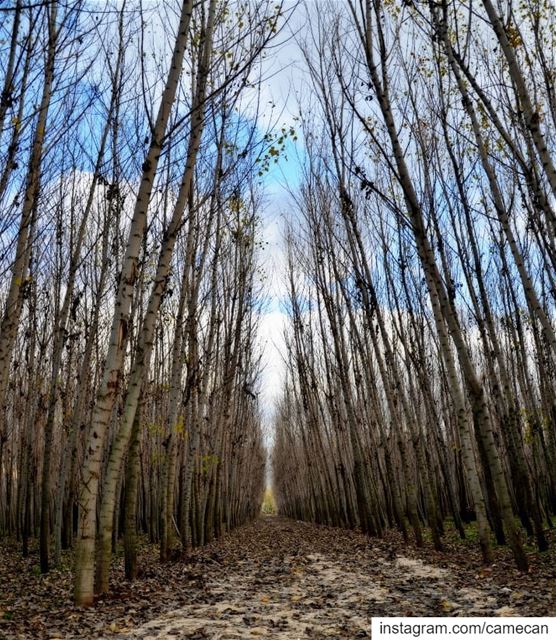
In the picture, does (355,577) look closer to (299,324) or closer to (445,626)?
(445,626)

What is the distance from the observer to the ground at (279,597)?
12.5 feet

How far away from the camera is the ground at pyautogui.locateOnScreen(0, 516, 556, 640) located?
3.80 metres

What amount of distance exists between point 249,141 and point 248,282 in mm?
7280

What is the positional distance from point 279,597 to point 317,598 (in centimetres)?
40

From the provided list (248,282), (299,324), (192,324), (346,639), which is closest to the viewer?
(346,639)

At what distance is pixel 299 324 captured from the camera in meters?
17.9

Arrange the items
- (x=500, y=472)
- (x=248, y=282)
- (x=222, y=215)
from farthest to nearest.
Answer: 1. (x=248, y=282)
2. (x=222, y=215)
3. (x=500, y=472)

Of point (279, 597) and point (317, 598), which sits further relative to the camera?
point (279, 597)

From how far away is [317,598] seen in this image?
4.88 meters

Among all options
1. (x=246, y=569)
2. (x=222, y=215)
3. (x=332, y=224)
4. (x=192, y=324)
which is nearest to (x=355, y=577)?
(x=246, y=569)

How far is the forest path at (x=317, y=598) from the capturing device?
377 centimetres

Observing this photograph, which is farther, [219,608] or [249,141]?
[249,141]

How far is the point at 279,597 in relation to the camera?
5.03m

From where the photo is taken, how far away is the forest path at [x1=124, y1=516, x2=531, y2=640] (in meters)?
3.77
